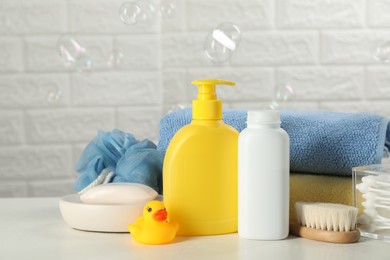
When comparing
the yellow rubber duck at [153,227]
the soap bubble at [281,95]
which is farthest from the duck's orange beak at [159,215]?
the soap bubble at [281,95]

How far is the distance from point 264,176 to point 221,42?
864 millimetres

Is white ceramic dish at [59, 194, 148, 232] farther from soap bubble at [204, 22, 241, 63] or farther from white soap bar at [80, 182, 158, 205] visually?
soap bubble at [204, 22, 241, 63]

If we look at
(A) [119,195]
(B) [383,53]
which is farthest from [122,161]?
(B) [383,53]

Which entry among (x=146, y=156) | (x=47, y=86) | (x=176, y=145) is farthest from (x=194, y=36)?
(x=176, y=145)

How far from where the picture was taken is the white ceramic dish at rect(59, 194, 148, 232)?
2.23ft

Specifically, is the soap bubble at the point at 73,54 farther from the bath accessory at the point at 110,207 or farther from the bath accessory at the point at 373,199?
the bath accessory at the point at 373,199

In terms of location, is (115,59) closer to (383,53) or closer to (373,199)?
(383,53)

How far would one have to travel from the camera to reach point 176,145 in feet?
2.20

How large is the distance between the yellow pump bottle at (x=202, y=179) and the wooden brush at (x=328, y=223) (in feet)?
0.24

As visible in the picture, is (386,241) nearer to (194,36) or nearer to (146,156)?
(146,156)

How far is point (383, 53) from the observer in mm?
1574

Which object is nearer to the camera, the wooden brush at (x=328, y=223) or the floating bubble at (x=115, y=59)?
the wooden brush at (x=328, y=223)

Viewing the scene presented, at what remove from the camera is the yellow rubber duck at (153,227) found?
64 cm

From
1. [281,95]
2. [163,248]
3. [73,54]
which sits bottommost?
[163,248]
